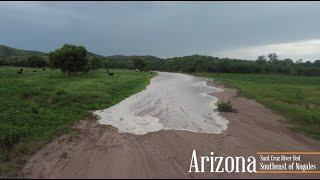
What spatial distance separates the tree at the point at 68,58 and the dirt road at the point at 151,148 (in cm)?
4200

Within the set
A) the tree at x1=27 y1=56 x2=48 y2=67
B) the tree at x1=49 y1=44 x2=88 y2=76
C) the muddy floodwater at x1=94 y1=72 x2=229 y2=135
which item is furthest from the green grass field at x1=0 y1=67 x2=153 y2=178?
the tree at x1=27 y1=56 x2=48 y2=67

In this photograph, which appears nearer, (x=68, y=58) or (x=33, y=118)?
(x=33, y=118)

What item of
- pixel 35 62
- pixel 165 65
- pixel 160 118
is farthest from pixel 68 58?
pixel 165 65

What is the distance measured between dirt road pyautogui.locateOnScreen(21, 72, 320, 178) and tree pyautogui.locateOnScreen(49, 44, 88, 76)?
42.0m

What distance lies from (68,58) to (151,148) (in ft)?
157

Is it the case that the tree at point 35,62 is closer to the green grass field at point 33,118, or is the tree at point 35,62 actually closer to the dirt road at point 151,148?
the green grass field at point 33,118

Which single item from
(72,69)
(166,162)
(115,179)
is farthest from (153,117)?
(72,69)

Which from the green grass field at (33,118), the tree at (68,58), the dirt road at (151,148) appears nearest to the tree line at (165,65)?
the tree at (68,58)

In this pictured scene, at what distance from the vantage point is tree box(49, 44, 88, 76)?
5731cm

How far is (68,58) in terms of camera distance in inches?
2253

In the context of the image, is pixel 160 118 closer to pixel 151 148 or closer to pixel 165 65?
pixel 151 148

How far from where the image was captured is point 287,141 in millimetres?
13820

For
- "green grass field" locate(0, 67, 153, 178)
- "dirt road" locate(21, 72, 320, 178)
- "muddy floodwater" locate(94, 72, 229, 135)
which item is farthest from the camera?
"muddy floodwater" locate(94, 72, 229, 135)

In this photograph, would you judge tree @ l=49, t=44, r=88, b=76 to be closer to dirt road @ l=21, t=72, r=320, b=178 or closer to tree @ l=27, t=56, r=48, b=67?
dirt road @ l=21, t=72, r=320, b=178
